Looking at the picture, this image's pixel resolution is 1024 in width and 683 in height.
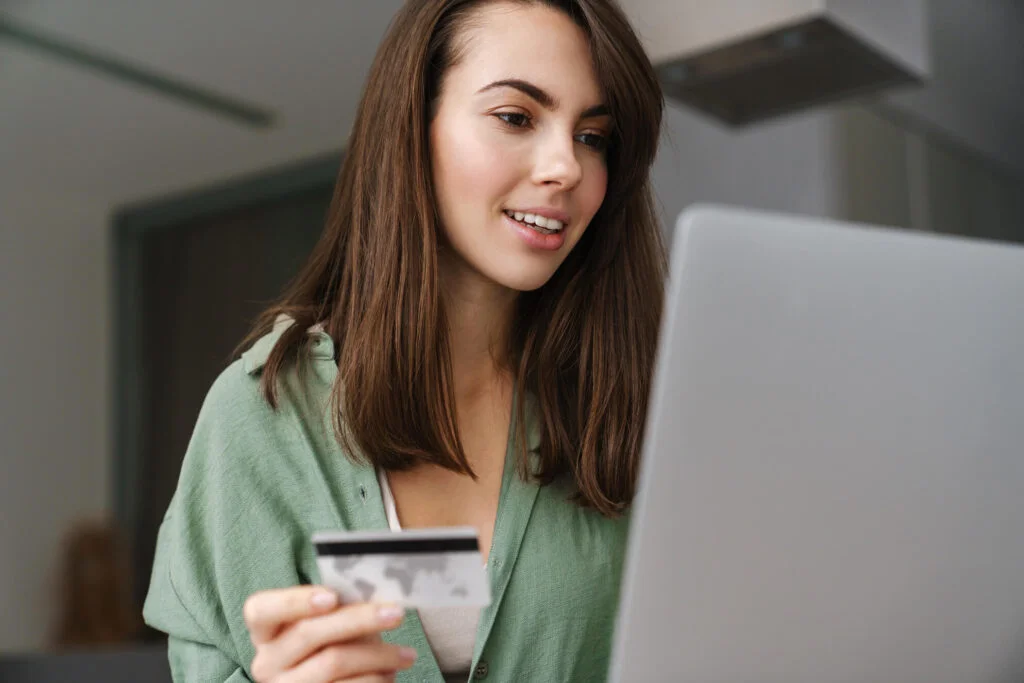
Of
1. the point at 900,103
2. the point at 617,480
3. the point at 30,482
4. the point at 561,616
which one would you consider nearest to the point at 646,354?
the point at 617,480

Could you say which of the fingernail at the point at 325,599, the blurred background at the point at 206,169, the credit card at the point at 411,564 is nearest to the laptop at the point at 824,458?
the credit card at the point at 411,564

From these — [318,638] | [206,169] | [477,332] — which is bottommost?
[318,638]

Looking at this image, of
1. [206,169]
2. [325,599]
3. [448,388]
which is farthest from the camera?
[206,169]

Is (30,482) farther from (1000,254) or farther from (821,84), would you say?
(1000,254)

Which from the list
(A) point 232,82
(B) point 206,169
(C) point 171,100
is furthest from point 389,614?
(B) point 206,169

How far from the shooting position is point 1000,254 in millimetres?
716

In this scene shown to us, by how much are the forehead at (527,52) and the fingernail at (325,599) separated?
68 centimetres

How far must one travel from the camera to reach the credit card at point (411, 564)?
0.71 m

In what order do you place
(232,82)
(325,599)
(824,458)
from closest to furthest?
(824,458), (325,599), (232,82)

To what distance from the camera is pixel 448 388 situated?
1.31 metres

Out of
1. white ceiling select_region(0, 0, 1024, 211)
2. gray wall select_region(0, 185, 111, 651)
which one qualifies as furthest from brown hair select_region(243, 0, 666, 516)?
gray wall select_region(0, 185, 111, 651)

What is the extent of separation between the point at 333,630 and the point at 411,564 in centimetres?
10

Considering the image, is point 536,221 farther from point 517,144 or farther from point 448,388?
point 448,388

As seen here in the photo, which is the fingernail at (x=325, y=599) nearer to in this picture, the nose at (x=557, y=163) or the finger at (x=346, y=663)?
the finger at (x=346, y=663)
